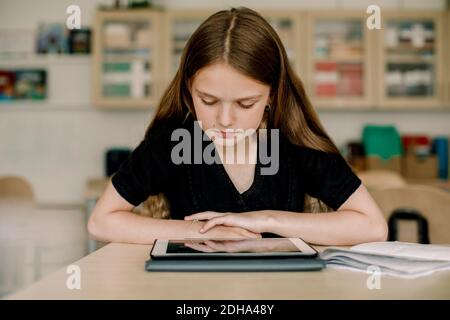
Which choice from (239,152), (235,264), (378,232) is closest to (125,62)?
(239,152)

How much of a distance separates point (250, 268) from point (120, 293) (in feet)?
0.62

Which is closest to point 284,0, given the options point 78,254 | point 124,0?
point 124,0

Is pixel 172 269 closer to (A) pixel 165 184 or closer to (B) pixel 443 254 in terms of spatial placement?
(B) pixel 443 254

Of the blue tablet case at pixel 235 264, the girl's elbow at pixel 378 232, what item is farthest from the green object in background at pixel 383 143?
the blue tablet case at pixel 235 264

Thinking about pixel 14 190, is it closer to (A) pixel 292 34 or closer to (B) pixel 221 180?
(B) pixel 221 180

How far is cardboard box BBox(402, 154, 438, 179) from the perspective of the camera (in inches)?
152

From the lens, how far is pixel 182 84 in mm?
1369

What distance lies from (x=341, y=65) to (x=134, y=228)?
300 centimetres

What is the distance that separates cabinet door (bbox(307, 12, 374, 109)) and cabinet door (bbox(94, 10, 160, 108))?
1.01 m

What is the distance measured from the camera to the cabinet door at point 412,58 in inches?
151

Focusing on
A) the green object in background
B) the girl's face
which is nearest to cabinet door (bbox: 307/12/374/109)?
the green object in background

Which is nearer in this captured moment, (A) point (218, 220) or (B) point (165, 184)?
(A) point (218, 220)

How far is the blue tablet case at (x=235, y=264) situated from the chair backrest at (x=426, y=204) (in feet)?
2.82
